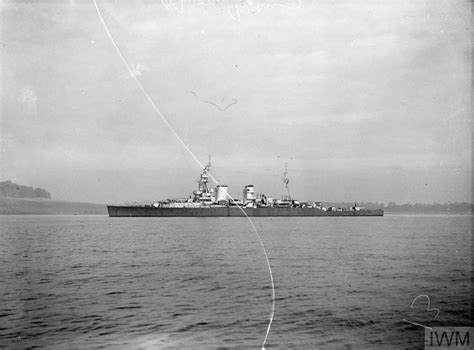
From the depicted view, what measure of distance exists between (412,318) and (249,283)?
5769 millimetres

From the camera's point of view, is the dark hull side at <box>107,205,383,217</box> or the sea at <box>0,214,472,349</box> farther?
the dark hull side at <box>107,205,383,217</box>

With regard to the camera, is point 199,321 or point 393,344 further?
point 199,321

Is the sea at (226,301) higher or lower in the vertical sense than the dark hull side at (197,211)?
lower

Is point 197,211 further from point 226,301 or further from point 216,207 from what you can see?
point 226,301

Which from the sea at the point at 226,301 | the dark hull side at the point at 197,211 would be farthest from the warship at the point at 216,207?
the sea at the point at 226,301

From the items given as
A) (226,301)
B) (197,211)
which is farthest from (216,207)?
(226,301)

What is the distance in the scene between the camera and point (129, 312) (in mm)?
11203

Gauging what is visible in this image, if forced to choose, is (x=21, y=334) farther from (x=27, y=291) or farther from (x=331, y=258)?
(x=331, y=258)

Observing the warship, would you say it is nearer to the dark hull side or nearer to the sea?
the dark hull side

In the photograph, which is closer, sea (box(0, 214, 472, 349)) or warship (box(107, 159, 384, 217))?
sea (box(0, 214, 472, 349))

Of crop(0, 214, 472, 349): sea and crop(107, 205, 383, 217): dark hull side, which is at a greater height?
crop(107, 205, 383, 217): dark hull side

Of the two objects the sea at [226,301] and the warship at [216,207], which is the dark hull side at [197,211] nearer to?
the warship at [216,207]

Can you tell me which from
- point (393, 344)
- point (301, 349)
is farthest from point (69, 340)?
point (393, 344)

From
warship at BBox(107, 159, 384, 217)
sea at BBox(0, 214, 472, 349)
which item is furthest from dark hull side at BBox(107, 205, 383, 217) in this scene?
sea at BBox(0, 214, 472, 349)
